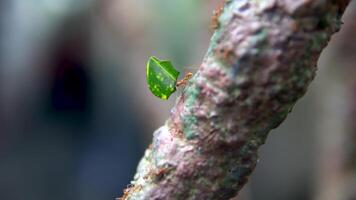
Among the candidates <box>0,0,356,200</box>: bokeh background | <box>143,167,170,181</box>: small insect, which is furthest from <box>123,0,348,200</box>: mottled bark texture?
<box>0,0,356,200</box>: bokeh background

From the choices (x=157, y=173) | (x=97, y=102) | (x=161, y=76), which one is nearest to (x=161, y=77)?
(x=161, y=76)

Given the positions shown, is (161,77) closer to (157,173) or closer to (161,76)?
(161,76)

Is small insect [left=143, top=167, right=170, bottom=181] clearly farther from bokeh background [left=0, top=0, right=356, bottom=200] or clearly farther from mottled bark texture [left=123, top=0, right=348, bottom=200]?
bokeh background [left=0, top=0, right=356, bottom=200]

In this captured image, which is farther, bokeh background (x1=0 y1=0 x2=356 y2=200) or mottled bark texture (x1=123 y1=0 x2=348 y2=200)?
bokeh background (x1=0 y1=0 x2=356 y2=200)

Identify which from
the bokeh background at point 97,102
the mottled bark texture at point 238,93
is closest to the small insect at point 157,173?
the mottled bark texture at point 238,93

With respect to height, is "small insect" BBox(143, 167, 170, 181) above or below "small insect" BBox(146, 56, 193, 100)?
below

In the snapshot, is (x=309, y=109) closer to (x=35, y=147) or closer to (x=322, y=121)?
(x=322, y=121)

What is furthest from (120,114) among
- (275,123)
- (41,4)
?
(275,123)

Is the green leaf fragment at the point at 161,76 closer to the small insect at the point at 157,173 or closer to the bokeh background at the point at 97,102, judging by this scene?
the small insect at the point at 157,173
